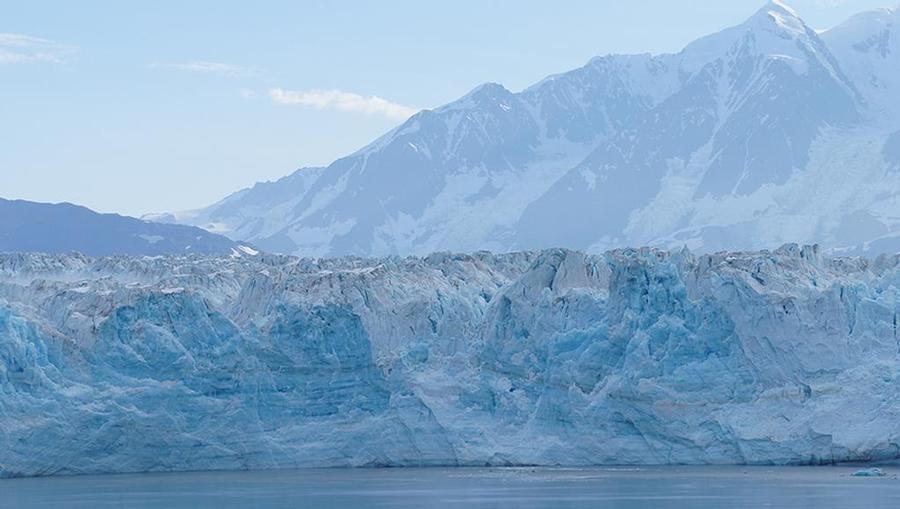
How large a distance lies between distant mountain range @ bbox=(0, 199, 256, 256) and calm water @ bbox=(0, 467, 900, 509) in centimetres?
8419

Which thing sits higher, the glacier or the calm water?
the glacier

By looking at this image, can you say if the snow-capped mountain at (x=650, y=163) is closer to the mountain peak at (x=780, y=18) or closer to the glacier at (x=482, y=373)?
the mountain peak at (x=780, y=18)

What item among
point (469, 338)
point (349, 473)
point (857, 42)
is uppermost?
point (857, 42)

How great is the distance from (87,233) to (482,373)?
95106 millimetres

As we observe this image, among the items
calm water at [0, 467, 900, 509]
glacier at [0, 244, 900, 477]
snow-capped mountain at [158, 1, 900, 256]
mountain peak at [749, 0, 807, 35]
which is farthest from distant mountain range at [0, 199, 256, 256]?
calm water at [0, 467, 900, 509]

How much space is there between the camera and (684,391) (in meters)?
45.1

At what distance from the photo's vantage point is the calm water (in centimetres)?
3897

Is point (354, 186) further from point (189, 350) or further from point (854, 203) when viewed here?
point (189, 350)

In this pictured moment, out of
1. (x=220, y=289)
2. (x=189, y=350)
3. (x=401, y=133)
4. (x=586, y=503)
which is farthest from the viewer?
(x=401, y=133)

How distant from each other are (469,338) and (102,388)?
9.56 m

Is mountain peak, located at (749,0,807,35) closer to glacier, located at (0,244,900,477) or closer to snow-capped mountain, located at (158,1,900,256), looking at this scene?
snow-capped mountain, located at (158,1,900,256)

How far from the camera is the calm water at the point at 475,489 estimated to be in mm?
38969

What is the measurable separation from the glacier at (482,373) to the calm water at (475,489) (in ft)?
2.23

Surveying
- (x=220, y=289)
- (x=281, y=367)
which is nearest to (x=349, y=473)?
(x=281, y=367)
